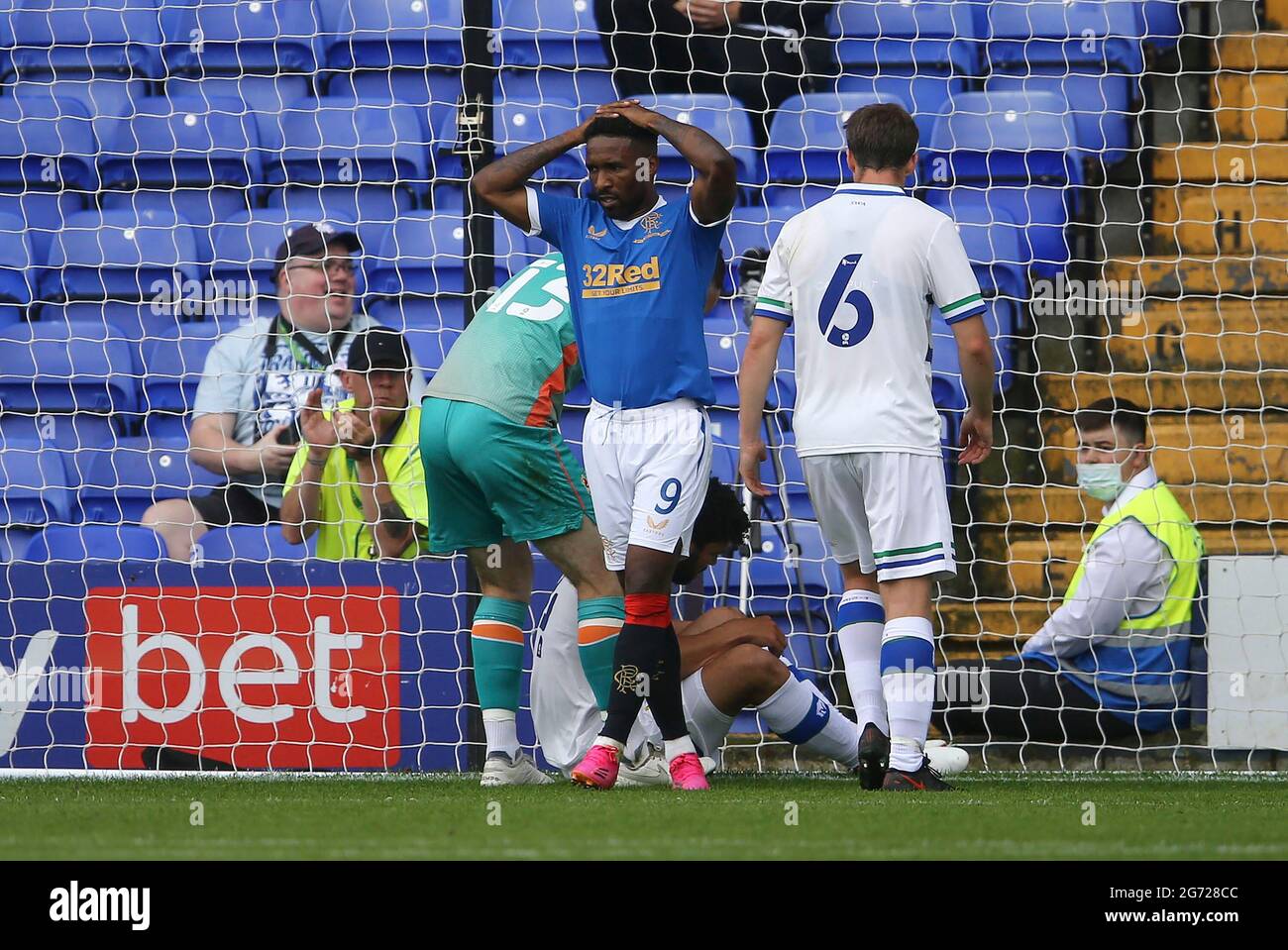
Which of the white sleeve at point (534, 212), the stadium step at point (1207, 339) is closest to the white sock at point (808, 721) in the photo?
the white sleeve at point (534, 212)

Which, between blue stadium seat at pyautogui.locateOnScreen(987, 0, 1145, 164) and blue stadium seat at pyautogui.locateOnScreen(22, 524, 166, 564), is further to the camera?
blue stadium seat at pyautogui.locateOnScreen(987, 0, 1145, 164)

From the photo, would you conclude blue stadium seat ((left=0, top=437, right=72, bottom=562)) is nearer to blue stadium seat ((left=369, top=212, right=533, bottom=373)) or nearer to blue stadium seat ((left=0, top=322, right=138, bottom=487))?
blue stadium seat ((left=0, top=322, right=138, bottom=487))

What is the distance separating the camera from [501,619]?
15.7 feet

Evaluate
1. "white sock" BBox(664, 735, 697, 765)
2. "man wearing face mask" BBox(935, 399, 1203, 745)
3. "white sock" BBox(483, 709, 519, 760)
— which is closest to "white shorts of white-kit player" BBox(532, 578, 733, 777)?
"white sock" BBox(483, 709, 519, 760)

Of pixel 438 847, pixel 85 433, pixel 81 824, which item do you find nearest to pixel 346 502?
pixel 85 433

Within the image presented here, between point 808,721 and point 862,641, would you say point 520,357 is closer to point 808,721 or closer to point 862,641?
point 862,641

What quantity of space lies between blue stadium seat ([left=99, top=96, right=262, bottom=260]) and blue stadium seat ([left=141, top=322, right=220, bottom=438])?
0.45 metres

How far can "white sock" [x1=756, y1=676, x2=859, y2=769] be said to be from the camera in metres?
4.77

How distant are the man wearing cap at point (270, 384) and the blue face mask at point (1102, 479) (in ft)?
8.13

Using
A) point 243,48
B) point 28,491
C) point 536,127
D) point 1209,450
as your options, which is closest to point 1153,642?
point 1209,450

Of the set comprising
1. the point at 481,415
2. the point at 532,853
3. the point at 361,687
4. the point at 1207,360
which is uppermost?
the point at 1207,360

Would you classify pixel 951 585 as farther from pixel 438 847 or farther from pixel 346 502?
pixel 438 847

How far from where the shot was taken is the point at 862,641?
176 inches

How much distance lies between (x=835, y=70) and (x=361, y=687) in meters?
3.50
